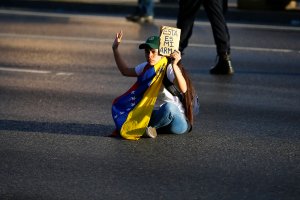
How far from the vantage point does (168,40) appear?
785cm

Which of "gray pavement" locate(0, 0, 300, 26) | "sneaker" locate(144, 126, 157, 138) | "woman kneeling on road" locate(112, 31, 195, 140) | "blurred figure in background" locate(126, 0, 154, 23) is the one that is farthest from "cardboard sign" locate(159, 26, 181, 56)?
"gray pavement" locate(0, 0, 300, 26)

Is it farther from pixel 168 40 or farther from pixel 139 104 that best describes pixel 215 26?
pixel 168 40

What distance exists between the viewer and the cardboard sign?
7820 millimetres

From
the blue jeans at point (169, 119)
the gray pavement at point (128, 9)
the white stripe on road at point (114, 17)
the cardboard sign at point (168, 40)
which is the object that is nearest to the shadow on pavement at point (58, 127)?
the blue jeans at point (169, 119)

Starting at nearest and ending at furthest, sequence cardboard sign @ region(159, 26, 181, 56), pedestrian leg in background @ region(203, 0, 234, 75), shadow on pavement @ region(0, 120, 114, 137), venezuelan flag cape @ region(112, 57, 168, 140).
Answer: cardboard sign @ region(159, 26, 181, 56) < venezuelan flag cape @ region(112, 57, 168, 140) < shadow on pavement @ region(0, 120, 114, 137) < pedestrian leg in background @ region(203, 0, 234, 75)

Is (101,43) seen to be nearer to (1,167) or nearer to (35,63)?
(35,63)

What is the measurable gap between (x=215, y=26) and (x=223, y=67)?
0.45m

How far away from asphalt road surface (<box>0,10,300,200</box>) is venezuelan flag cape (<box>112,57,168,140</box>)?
12 cm

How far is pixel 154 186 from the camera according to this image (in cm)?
668

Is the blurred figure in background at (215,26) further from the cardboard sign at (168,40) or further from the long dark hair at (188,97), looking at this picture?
the cardboard sign at (168,40)

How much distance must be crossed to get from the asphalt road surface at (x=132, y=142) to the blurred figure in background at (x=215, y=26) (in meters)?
0.20

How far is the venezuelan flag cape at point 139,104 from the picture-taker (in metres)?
8.08

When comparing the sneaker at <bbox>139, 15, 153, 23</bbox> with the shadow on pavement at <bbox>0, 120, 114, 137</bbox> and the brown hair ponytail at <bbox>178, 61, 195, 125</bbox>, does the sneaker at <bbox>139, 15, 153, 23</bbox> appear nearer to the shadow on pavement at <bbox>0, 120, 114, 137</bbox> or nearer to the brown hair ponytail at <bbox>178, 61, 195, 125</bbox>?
the shadow on pavement at <bbox>0, 120, 114, 137</bbox>

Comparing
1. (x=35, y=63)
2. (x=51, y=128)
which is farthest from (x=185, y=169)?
(x=35, y=63)
